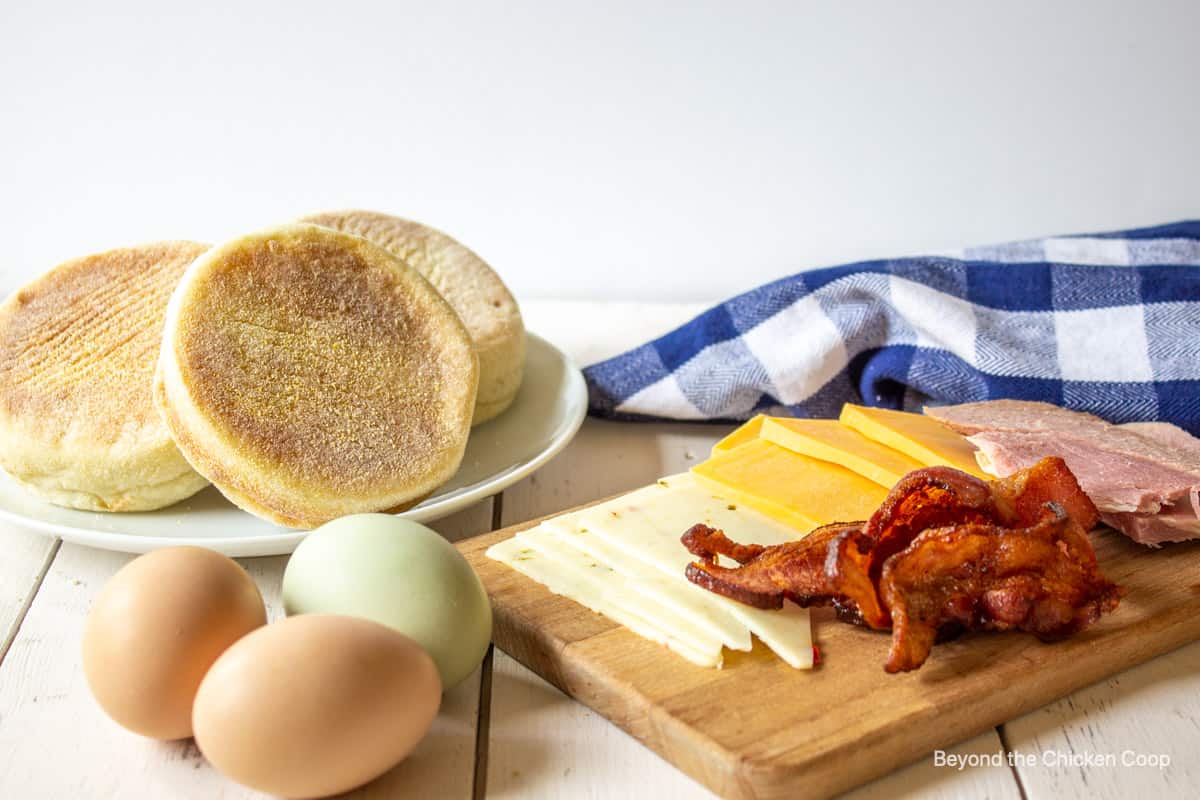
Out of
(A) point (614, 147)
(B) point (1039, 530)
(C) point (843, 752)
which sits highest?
(A) point (614, 147)

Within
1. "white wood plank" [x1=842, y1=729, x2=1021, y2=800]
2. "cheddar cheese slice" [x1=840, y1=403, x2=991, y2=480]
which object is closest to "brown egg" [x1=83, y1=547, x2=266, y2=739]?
"white wood plank" [x1=842, y1=729, x2=1021, y2=800]

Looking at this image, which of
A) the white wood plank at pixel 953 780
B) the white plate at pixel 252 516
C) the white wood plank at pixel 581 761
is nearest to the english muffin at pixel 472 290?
the white plate at pixel 252 516

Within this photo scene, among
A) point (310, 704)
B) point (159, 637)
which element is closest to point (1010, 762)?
point (310, 704)

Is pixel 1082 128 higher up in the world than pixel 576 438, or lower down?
higher up

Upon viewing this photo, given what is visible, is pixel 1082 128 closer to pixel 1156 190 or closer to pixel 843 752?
pixel 1156 190

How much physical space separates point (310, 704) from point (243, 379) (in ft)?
2.75

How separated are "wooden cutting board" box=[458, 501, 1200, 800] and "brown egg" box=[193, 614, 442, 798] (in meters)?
0.31

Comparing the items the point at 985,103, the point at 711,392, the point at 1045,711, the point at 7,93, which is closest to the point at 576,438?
the point at 711,392

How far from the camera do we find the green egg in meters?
1.45

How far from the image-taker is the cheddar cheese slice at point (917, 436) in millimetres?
2018

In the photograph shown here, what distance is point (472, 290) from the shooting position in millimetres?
2459

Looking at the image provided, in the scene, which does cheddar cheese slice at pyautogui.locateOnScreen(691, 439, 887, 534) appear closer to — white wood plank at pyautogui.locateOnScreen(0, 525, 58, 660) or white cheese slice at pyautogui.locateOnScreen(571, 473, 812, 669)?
white cheese slice at pyautogui.locateOnScreen(571, 473, 812, 669)

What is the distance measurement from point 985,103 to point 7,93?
277cm

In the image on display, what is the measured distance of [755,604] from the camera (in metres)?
1.59
